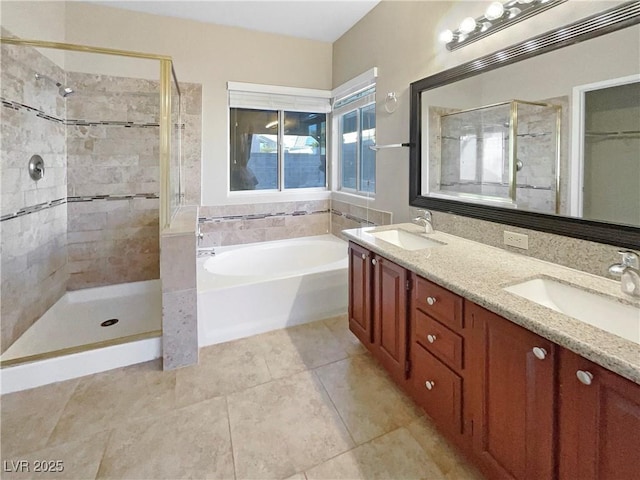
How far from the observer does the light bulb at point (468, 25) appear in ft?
6.17

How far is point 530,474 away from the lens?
108 centimetres

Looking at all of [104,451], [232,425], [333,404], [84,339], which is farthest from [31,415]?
[333,404]

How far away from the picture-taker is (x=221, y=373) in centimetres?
211

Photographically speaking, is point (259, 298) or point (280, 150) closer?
point (259, 298)

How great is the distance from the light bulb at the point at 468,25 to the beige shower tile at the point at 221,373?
2.35m

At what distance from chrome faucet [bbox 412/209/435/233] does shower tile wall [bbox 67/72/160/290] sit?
2.46 m

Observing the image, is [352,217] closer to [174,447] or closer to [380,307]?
[380,307]

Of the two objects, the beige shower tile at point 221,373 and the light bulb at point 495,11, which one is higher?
the light bulb at point 495,11

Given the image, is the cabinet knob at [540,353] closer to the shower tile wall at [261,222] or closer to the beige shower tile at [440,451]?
the beige shower tile at [440,451]

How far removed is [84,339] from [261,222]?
1.87 metres

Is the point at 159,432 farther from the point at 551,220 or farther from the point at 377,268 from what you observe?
the point at 551,220

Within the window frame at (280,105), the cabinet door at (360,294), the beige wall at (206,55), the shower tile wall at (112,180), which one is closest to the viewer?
the cabinet door at (360,294)

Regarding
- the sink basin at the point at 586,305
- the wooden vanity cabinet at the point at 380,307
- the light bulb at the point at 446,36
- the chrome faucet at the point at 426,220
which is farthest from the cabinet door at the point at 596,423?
the light bulb at the point at 446,36

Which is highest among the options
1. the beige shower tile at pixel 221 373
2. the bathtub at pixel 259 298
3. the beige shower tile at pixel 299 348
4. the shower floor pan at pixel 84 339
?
the bathtub at pixel 259 298
